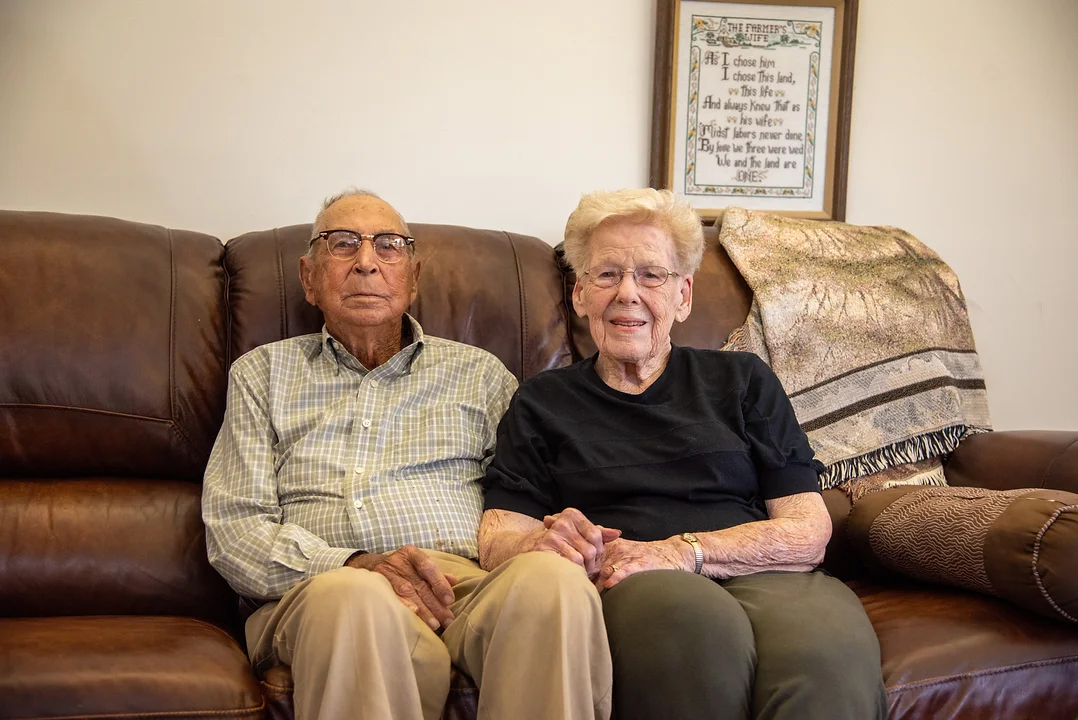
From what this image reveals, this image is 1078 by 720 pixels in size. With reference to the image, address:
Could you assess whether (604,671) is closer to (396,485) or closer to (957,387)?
(396,485)

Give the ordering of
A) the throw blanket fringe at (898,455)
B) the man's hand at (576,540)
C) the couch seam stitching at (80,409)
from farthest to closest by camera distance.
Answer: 1. the throw blanket fringe at (898,455)
2. the couch seam stitching at (80,409)
3. the man's hand at (576,540)

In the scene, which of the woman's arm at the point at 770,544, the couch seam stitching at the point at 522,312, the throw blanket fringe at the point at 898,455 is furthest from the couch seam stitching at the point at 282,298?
the throw blanket fringe at the point at 898,455

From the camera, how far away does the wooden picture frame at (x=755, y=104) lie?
2543 mm

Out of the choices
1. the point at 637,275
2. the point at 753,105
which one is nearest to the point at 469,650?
the point at 637,275

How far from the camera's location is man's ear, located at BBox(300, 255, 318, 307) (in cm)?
197

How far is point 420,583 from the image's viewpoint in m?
1.53

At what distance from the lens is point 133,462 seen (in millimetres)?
1890

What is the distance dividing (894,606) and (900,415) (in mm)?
608

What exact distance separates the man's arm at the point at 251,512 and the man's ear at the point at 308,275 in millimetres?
177

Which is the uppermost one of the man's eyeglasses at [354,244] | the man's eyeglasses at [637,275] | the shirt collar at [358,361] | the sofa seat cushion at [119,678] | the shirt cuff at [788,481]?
the man's eyeglasses at [354,244]

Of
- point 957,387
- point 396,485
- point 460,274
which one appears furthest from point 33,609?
point 957,387

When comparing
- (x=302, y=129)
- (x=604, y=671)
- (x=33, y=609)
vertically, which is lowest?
(x=33, y=609)

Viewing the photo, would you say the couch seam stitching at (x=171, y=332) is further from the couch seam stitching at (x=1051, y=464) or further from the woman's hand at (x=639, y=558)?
the couch seam stitching at (x=1051, y=464)

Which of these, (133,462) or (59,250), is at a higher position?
(59,250)
